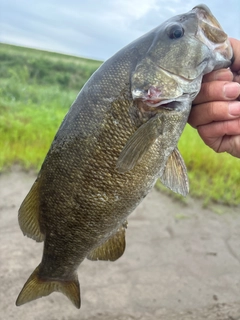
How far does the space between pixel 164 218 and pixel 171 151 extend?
287cm

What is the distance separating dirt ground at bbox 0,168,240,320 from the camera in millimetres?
2936

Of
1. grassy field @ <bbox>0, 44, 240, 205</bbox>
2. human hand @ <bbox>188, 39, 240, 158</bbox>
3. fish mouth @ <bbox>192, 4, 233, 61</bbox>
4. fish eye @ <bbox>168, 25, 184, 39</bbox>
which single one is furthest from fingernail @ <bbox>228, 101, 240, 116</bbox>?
grassy field @ <bbox>0, 44, 240, 205</bbox>

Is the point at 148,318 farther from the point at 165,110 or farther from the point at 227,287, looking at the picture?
the point at 165,110

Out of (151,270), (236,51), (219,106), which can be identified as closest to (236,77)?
(236,51)

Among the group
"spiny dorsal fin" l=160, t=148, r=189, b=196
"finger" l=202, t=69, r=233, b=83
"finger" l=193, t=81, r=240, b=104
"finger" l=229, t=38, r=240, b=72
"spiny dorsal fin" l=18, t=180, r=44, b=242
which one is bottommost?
"spiny dorsal fin" l=18, t=180, r=44, b=242

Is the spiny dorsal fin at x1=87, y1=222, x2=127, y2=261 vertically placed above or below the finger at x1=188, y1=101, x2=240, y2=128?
below

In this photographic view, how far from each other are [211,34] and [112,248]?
1110 mm

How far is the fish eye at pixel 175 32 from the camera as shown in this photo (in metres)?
1.63

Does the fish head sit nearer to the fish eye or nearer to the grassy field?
the fish eye

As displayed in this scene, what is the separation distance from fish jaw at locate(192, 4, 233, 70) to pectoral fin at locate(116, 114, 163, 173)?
421 mm

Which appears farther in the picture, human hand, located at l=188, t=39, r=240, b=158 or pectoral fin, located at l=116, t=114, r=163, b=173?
Answer: human hand, located at l=188, t=39, r=240, b=158

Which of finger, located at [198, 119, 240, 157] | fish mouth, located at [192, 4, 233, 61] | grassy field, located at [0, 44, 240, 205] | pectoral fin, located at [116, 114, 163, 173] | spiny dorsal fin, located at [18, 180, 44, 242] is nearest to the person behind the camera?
pectoral fin, located at [116, 114, 163, 173]

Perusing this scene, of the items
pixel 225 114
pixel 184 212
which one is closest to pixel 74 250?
pixel 225 114

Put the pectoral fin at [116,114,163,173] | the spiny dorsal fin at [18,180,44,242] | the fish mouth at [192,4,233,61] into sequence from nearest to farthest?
the pectoral fin at [116,114,163,173] < the fish mouth at [192,4,233,61] < the spiny dorsal fin at [18,180,44,242]
